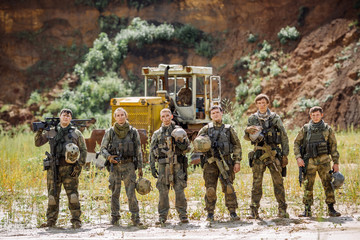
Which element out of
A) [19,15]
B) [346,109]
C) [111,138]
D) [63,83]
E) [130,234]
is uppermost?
[19,15]

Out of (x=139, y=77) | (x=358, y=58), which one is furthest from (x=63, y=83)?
(x=358, y=58)

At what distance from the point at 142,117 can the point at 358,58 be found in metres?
11.8

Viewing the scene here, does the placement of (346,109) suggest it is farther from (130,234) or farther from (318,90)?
(130,234)

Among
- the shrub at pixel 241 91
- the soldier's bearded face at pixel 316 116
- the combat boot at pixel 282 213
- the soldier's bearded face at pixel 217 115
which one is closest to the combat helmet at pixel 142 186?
the soldier's bearded face at pixel 217 115

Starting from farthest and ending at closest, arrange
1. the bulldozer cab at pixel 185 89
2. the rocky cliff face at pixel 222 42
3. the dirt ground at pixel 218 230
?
1. the rocky cliff face at pixel 222 42
2. the bulldozer cab at pixel 185 89
3. the dirt ground at pixel 218 230

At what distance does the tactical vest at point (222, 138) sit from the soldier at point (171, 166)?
0.40 metres

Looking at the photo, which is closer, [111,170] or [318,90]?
[111,170]

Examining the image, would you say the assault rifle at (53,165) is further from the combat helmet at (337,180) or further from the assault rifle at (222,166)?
the combat helmet at (337,180)

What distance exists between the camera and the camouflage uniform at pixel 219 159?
6930 mm

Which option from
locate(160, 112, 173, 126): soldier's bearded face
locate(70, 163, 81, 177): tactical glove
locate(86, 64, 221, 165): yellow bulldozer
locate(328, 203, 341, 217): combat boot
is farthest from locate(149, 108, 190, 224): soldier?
locate(86, 64, 221, 165): yellow bulldozer

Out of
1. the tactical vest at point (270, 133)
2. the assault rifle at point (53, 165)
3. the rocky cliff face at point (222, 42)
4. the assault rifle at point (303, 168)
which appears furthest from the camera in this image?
the rocky cliff face at point (222, 42)

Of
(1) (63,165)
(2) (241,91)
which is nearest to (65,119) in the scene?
(1) (63,165)

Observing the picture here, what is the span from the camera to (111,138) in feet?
22.9

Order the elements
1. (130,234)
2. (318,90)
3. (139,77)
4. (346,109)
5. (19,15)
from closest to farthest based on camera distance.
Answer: (130,234) < (346,109) < (318,90) < (139,77) < (19,15)
